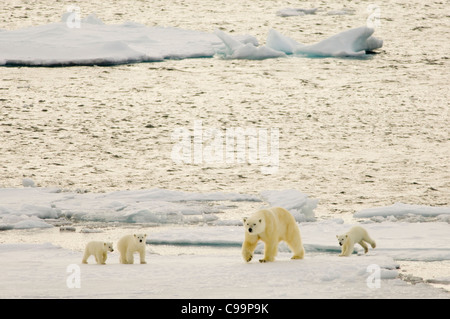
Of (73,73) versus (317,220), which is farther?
(73,73)

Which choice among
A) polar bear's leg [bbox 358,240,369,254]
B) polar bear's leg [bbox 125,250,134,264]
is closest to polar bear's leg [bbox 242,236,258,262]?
polar bear's leg [bbox 125,250,134,264]

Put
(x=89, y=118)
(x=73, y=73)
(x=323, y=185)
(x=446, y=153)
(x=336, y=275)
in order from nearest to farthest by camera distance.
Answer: (x=336, y=275), (x=323, y=185), (x=446, y=153), (x=89, y=118), (x=73, y=73)

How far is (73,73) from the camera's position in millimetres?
15727

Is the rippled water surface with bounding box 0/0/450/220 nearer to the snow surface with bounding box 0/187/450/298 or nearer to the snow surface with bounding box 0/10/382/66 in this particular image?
the snow surface with bounding box 0/10/382/66

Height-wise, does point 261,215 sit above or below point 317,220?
above

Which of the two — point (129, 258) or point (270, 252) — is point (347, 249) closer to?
point (270, 252)

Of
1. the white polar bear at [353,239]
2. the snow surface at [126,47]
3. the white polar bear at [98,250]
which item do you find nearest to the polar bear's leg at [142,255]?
the white polar bear at [98,250]

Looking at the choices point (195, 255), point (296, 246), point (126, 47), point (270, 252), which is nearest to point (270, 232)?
point (270, 252)

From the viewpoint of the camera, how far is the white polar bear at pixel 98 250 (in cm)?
634

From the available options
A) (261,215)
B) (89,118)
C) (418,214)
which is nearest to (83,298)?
(261,215)

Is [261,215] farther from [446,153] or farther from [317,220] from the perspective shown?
[446,153]

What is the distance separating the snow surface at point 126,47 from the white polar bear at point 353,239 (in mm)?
9978

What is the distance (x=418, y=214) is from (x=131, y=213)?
2.90 m

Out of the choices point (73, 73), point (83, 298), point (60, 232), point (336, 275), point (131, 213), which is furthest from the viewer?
point (73, 73)
